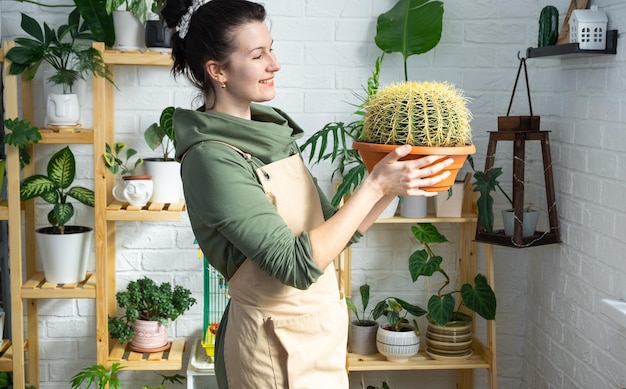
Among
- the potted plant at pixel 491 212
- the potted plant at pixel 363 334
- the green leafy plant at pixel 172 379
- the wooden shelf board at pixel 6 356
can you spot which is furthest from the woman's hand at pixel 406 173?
the wooden shelf board at pixel 6 356

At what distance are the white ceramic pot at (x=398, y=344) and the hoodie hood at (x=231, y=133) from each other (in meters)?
1.42

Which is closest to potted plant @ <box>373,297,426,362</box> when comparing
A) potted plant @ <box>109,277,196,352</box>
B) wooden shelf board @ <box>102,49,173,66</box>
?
potted plant @ <box>109,277,196,352</box>

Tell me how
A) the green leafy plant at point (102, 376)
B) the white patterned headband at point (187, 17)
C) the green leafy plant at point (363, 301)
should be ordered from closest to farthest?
the white patterned headband at point (187, 17)
the green leafy plant at point (102, 376)
the green leafy plant at point (363, 301)

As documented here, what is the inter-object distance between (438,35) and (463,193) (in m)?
0.58

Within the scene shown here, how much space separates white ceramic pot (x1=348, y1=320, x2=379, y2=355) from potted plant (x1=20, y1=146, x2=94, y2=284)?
39.6 inches

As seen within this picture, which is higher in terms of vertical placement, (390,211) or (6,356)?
(390,211)

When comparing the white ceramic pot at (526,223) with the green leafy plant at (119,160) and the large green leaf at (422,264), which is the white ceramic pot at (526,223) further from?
the green leafy plant at (119,160)

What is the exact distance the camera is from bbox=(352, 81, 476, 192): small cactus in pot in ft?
5.32

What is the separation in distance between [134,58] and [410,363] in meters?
1.45

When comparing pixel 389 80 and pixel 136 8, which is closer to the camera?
pixel 136 8

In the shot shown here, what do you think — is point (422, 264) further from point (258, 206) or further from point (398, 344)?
point (258, 206)

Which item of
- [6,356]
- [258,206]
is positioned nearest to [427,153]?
[258,206]

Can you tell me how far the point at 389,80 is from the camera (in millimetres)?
3184

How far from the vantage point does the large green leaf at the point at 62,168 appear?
2969mm
